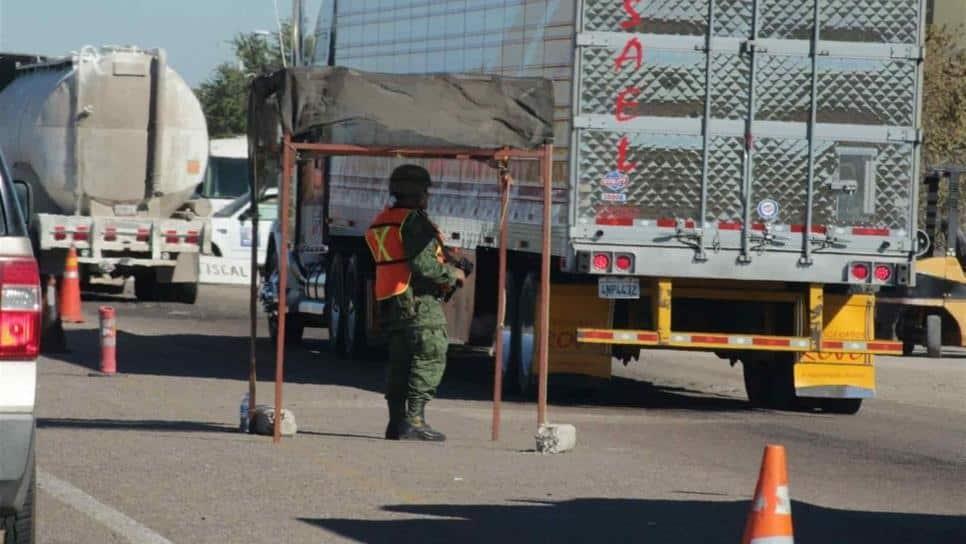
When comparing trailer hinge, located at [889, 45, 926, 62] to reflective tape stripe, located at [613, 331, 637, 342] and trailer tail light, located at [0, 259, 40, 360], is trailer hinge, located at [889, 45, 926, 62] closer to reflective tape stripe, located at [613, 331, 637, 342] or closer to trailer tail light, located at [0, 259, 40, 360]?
reflective tape stripe, located at [613, 331, 637, 342]

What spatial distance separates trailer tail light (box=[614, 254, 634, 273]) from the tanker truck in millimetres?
14773

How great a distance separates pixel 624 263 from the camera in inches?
653

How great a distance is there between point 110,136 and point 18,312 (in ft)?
77.2

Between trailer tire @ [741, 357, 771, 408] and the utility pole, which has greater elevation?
the utility pole

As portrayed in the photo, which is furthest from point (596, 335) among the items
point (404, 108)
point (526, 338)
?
point (404, 108)

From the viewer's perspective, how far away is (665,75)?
16594mm

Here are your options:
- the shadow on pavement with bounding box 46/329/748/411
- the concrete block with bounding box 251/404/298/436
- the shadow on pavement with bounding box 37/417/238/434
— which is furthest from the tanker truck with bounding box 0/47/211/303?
the concrete block with bounding box 251/404/298/436

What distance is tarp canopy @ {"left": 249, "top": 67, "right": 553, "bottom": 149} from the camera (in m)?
13.4

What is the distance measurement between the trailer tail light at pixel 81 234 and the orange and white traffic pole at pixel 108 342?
11490 millimetres

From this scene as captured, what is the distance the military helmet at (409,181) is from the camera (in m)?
13.6

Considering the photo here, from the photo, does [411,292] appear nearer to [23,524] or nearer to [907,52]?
[907,52]

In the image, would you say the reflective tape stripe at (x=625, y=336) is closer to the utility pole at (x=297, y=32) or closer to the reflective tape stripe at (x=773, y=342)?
the reflective tape stripe at (x=773, y=342)

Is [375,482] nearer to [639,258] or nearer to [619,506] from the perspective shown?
[619,506]

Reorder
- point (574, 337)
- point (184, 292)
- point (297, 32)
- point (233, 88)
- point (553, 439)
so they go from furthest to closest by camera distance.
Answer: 1. point (233, 88)
2. point (184, 292)
3. point (297, 32)
4. point (574, 337)
5. point (553, 439)
